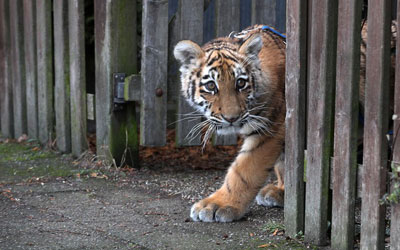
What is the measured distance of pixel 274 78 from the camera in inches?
167

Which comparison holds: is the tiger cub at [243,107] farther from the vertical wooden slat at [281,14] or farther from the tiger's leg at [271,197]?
the vertical wooden slat at [281,14]

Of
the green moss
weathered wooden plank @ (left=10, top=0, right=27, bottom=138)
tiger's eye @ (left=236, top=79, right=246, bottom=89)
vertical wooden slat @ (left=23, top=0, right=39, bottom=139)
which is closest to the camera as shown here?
tiger's eye @ (left=236, top=79, right=246, bottom=89)

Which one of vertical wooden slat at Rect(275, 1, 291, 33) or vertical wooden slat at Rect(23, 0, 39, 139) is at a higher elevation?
vertical wooden slat at Rect(275, 1, 291, 33)

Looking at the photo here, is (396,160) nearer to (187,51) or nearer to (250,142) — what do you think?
(250,142)

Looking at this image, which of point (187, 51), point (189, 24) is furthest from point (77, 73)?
point (187, 51)

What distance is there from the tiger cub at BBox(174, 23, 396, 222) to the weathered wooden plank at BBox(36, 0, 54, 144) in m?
2.23

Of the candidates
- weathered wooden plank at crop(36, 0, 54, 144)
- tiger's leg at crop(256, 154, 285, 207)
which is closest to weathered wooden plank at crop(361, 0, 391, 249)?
tiger's leg at crop(256, 154, 285, 207)

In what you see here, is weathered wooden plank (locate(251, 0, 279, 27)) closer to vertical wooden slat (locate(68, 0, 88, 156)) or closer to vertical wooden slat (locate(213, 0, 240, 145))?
vertical wooden slat (locate(213, 0, 240, 145))

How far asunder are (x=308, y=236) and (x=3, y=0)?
4.80m

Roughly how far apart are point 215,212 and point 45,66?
3.06 m

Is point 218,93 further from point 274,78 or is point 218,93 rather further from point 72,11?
point 72,11

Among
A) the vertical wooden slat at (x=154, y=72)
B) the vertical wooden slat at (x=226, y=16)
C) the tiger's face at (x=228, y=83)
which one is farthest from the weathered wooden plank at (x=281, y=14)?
the tiger's face at (x=228, y=83)

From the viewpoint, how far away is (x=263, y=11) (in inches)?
215

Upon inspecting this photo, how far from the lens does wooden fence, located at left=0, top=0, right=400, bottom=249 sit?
2834mm
